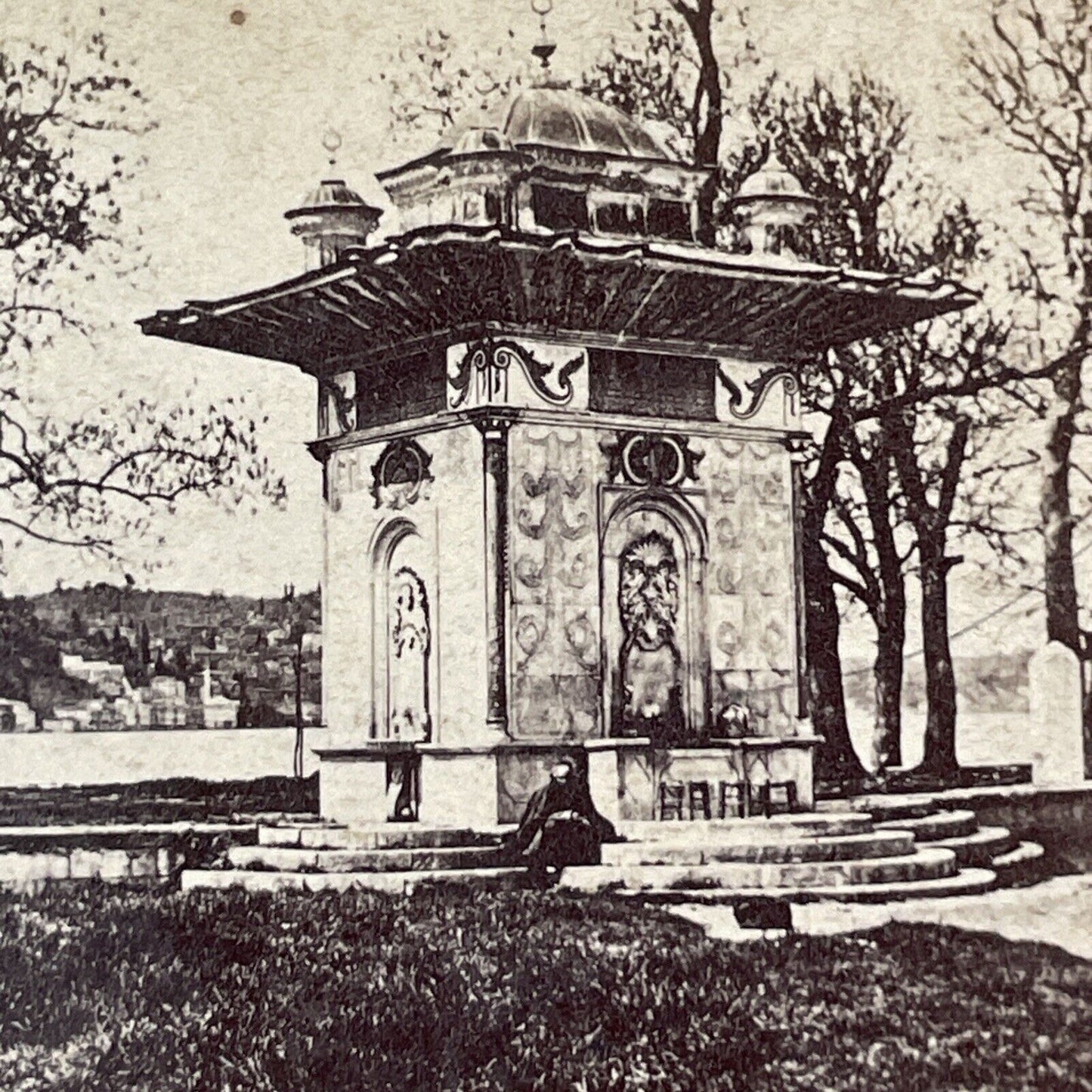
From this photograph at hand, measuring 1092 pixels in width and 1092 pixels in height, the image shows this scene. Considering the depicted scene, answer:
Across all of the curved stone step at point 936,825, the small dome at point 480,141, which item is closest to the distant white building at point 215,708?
the small dome at point 480,141

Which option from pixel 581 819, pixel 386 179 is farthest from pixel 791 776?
pixel 386 179

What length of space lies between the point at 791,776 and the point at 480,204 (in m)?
3.32

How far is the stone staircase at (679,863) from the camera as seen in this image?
844 cm

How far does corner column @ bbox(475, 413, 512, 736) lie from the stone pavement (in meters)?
1.57

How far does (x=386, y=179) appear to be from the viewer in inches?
368

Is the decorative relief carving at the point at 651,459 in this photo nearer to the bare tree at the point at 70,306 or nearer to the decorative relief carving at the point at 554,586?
the decorative relief carving at the point at 554,586

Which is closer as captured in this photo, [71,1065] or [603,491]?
[71,1065]

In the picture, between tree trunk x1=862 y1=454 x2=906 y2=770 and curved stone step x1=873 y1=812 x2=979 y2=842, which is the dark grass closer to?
curved stone step x1=873 y1=812 x2=979 y2=842

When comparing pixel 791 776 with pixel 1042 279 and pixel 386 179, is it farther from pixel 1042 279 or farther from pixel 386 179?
pixel 386 179

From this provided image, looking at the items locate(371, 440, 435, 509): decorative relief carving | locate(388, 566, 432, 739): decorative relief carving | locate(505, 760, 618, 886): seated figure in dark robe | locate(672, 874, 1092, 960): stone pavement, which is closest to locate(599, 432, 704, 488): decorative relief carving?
locate(371, 440, 435, 509): decorative relief carving

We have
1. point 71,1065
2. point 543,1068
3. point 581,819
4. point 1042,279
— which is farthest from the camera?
point 1042,279

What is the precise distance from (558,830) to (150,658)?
87.1 inches

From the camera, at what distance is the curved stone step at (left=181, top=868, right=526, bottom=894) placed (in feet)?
27.6

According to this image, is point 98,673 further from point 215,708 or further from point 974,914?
point 974,914
